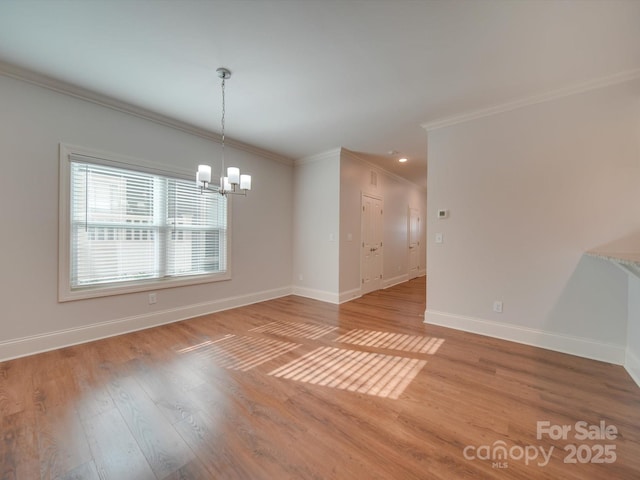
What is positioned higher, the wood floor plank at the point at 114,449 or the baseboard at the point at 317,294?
the baseboard at the point at 317,294

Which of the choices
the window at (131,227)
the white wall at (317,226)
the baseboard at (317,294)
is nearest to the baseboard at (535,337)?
the baseboard at (317,294)

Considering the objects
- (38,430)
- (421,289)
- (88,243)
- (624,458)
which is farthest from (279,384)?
(421,289)

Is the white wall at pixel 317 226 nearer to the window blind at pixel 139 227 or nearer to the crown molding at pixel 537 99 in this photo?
the window blind at pixel 139 227

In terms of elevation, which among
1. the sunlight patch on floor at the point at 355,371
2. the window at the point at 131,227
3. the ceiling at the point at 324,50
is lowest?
the sunlight patch on floor at the point at 355,371

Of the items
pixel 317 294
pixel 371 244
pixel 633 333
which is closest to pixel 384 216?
pixel 371 244

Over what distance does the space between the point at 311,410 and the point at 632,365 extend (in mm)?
2841

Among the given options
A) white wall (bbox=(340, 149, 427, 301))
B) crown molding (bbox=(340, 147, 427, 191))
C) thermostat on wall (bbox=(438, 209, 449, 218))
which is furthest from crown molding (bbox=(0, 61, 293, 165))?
thermostat on wall (bbox=(438, 209, 449, 218))

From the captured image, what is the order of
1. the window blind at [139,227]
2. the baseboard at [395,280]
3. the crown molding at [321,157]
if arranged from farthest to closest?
1. the baseboard at [395,280]
2. the crown molding at [321,157]
3. the window blind at [139,227]

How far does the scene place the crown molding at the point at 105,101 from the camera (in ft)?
8.09

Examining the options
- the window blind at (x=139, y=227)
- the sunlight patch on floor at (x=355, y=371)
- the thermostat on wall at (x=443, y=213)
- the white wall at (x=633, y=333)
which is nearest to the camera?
the sunlight patch on floor at (x=355, y=371)

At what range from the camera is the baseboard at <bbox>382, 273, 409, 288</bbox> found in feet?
19.7

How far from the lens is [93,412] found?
1746 millimetres

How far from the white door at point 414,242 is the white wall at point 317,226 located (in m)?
3.18

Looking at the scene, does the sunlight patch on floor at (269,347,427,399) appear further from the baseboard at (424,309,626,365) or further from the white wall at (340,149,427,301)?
the white wall at (340,149,427,301)
